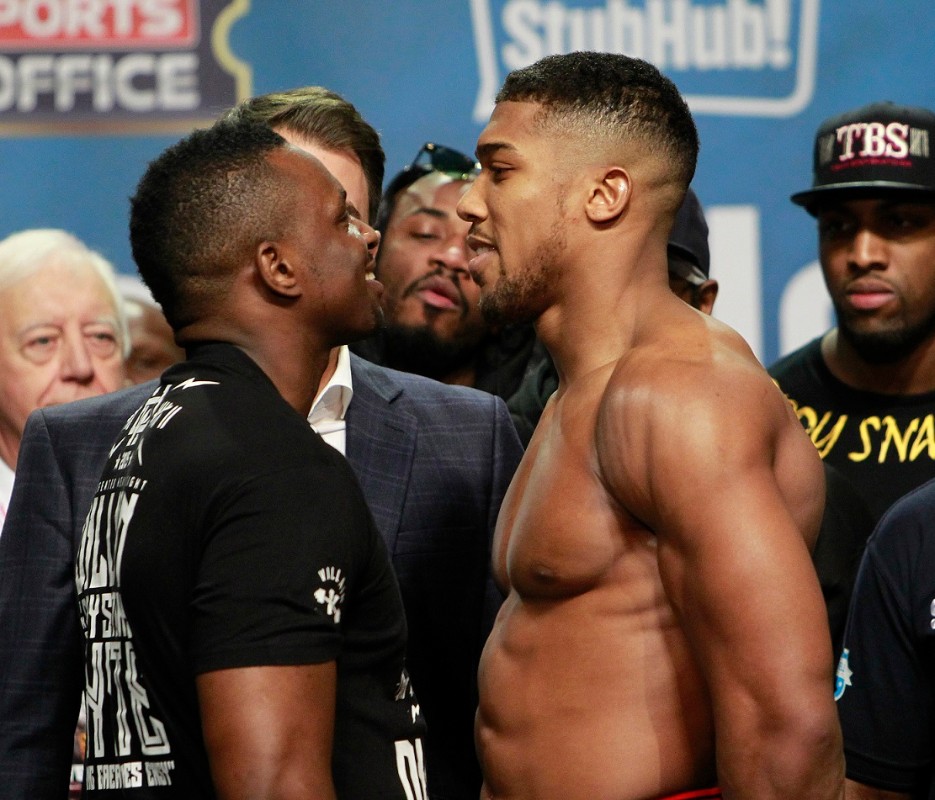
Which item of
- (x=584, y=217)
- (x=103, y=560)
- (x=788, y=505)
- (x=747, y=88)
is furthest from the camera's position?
(x=747, y=88)

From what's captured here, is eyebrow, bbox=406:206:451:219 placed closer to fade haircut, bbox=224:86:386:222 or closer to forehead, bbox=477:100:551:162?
fade haircut, bbox=224:86:386:222

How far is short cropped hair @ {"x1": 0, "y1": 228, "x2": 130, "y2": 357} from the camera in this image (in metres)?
2.61

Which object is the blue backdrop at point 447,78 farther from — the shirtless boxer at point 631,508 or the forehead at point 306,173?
the forehead at point 306,173

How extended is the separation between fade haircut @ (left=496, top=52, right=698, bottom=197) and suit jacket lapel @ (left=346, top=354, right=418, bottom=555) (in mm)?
446

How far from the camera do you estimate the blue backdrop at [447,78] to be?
128 inches

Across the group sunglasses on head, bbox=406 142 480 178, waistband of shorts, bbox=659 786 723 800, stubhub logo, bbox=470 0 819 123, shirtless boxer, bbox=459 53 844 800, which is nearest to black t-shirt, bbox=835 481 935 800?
shirtless boxer, bbox=459 53 844 800

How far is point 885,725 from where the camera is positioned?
67.0 inches

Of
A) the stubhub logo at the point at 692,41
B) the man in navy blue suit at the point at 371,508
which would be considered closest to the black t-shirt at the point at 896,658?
the man in navy blue suit at the point at 371,508

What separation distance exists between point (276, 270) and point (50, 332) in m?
1.30

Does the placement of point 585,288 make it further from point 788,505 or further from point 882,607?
point 882,607

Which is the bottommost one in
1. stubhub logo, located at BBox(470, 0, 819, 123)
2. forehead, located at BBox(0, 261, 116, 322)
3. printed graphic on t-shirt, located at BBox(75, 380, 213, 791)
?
printed graphic on t-shirt, located at BBox(75, 380, 213, 791)

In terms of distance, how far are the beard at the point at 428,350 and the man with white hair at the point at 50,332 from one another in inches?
23.5

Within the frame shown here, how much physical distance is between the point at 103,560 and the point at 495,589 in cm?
67

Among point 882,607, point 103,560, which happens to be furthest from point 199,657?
point 882,607
